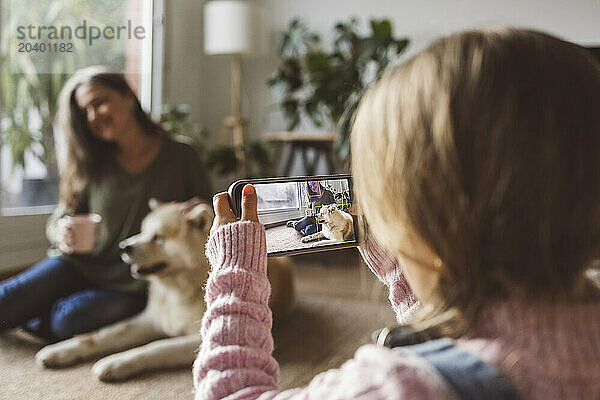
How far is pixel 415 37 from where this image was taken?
2.96 m

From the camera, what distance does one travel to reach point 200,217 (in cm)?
142

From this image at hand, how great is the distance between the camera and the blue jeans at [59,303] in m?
1.55

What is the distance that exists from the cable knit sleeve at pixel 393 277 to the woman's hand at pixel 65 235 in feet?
3.85

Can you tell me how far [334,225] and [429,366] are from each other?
1.08 ft

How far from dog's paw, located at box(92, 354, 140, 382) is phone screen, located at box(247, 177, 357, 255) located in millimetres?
796

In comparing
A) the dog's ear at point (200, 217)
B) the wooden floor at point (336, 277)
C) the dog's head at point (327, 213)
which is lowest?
the wooden floor at point (336, 277)

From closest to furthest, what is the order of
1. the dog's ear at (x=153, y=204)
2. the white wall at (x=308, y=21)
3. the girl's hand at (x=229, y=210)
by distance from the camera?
the girl's hand at (x=229, y=210), the dog's ear at (x=153, y=204), the white wall at (x=308, y=21)

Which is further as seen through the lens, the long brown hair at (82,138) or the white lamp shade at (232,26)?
the white lamp shade at (232,26)

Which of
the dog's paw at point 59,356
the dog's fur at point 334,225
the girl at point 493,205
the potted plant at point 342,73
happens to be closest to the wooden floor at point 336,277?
the potted plant at point 342,73

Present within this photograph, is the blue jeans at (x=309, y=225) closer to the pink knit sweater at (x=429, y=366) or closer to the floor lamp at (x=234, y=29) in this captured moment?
the pink knit sweater at (x=429, y=366)

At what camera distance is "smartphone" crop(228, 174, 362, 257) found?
0.68m

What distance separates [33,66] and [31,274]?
1.14 meters

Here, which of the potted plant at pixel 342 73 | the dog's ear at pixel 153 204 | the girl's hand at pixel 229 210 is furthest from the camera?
the potted plant at pixel 342 73

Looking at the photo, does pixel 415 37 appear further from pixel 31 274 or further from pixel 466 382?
pixel 466 382
